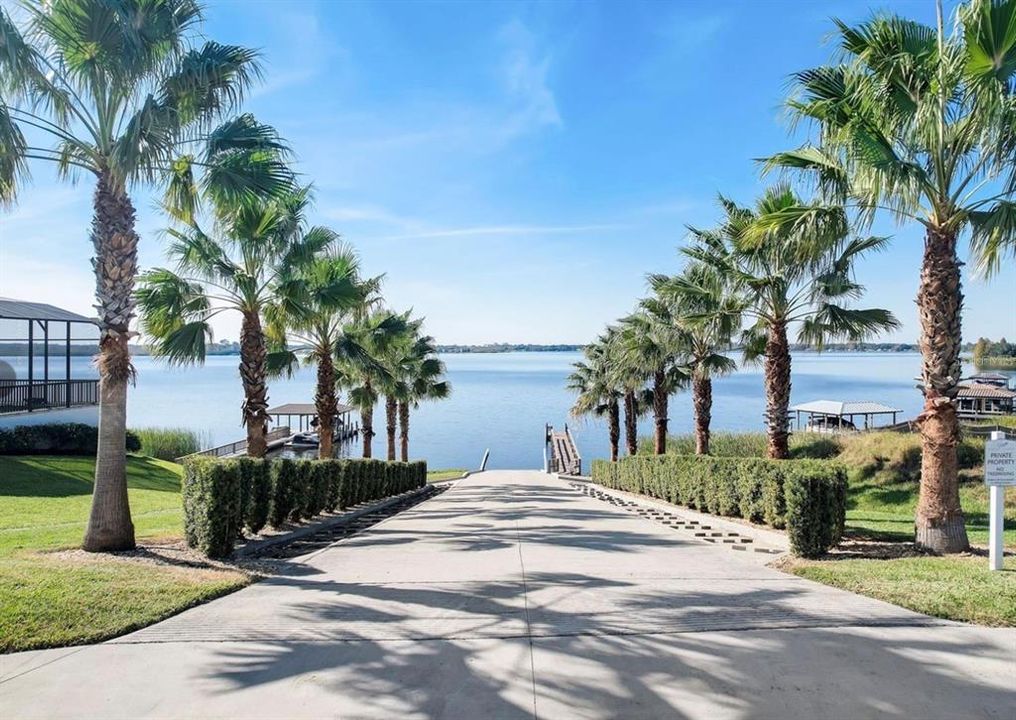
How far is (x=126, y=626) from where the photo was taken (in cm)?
525

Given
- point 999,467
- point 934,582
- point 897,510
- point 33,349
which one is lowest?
point 897,510

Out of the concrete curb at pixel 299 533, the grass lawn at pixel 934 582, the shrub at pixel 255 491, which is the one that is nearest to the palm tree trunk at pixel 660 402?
the concrete curb at pixel 299 533

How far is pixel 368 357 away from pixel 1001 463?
45.5 feet

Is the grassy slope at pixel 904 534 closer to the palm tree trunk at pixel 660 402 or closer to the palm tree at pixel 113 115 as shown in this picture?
the palm tree trunk at pixel 660 402

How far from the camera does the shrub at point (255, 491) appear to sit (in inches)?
361

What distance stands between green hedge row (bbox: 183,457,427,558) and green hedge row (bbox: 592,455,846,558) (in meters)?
7.09

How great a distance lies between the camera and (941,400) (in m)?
8.11

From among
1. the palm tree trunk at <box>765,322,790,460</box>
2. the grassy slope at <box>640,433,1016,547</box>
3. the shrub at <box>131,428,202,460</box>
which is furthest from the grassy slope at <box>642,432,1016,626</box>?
the shrub at <box>131,428,202,460</box>

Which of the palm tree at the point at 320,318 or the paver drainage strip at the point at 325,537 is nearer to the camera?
the paver drainage strip at the point at 325,537

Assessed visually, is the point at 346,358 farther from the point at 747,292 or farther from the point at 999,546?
the point at 999,546

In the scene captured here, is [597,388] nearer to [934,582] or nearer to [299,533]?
[299,533]

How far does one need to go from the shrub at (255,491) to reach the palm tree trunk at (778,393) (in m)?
9.54

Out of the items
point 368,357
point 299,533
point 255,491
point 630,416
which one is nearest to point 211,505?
point 255,491

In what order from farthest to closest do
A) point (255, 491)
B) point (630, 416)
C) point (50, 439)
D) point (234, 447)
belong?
point (234, 447) → point (630, 416) → point (50, 439) → point (255, 491)
